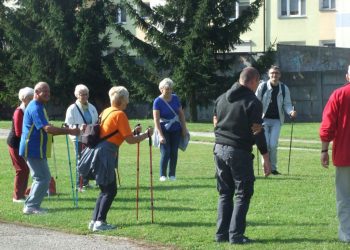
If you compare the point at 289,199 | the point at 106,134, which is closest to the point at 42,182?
the point at 106,134

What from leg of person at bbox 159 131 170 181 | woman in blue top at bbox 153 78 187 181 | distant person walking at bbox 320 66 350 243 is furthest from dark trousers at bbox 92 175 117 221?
leg of person at bbox 159 131 170 181

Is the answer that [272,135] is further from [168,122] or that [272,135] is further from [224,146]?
[224,146]

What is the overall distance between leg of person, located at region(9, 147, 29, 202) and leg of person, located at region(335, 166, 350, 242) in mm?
5344

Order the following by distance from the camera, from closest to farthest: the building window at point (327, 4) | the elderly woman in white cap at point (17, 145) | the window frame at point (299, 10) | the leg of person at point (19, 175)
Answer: the elderly woman in white cap at point (17, 145), the leg of person at point (19, 175), the building window at point (327, 4), the window frame at point (299, 10)

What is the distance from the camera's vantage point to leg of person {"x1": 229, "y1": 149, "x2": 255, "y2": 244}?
337 inches

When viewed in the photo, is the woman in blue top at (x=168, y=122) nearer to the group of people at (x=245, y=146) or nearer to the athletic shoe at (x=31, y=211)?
the athletic shoe at (x=31, y=211)

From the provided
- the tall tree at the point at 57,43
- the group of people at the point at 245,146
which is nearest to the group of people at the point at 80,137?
the group of people at the point at 245,146

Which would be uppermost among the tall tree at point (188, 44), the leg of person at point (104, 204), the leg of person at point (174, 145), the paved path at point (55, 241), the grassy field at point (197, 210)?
the tall tree at point (188, 44)

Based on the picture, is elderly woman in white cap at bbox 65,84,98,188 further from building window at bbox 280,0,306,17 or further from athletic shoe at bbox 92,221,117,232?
building window at bbox 280,0,306,17

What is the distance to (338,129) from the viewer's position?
28.2ft

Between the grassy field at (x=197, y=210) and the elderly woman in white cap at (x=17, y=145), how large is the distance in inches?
9.0

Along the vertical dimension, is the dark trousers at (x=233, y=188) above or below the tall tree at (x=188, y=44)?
below

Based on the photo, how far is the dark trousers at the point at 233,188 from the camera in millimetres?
8570

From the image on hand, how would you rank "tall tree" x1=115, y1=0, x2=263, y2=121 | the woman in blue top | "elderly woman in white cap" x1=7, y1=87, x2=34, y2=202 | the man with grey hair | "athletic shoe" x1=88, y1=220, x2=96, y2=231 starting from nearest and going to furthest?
1. "athletic shoe" x1=88, y1=220, x2=96, y2=231
2. the man with grey hair
3. "elderly woman in white cap" x1=7, y1=87, x2=34, y2=202
4. the woman in blue top
5. "tall tree" x1=115, y1=0, x2=263, y2=121
